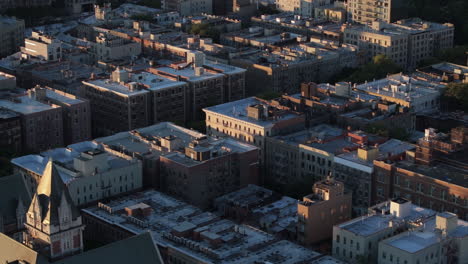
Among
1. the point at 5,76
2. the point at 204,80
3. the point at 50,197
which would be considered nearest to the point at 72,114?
the point at 5,76

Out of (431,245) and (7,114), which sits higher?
(7,114)

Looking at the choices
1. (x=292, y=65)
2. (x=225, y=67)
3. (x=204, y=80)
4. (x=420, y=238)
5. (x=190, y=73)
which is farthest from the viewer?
(x=292, y=65)

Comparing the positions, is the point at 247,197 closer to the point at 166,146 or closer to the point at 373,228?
the point at 166,146

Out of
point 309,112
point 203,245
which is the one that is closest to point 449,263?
point 203,245

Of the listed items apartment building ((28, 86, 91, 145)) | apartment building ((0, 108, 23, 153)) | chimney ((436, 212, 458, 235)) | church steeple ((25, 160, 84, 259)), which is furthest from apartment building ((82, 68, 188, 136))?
chimney ((436, 212, 458, 235))

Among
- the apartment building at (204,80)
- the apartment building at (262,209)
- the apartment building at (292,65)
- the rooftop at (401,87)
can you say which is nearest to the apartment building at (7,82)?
the apartment building at (204,80)

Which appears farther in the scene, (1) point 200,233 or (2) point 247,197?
(2) point 247,197
